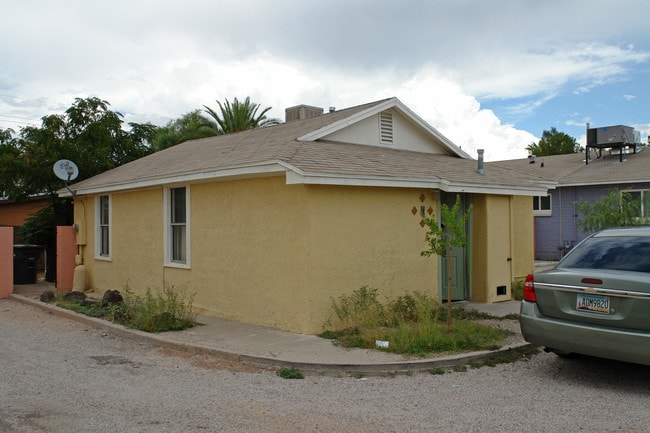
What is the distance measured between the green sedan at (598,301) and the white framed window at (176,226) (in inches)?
272

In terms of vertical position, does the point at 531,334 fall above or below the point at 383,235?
below

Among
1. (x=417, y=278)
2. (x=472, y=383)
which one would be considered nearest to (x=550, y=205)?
(x=417, y=278)

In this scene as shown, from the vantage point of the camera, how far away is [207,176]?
9.88 metres

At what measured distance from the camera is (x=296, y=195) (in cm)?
863

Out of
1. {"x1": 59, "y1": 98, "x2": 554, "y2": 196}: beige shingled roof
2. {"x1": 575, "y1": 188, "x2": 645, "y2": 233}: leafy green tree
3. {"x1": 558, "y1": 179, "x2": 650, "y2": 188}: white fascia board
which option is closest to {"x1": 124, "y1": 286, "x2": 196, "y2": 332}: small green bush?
{"x1": 59, "y1": 98, "x2": 554, "y2": 196}: beige shingled roof

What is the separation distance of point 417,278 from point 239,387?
15.0 ft

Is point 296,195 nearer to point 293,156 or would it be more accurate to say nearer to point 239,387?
point 293,156

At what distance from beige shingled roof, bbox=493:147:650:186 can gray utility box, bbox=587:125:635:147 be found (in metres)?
0.69

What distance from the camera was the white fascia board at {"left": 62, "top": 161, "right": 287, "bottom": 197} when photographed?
8656 millimetres

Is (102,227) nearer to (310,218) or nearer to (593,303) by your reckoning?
(310,218)

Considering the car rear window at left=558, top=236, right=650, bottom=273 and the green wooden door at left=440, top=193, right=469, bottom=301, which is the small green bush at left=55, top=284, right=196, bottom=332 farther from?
the car rear window at left=558, top=236, right=650, bottom=273

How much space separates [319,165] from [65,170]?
8.55m

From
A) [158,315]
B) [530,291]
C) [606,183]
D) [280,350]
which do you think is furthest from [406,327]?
[606,183]

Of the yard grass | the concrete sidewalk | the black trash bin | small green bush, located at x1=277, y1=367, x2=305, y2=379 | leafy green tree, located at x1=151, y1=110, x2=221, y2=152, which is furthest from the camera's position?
leafy green tree, located at x1=151, y1=110, x2=221, y2=152
